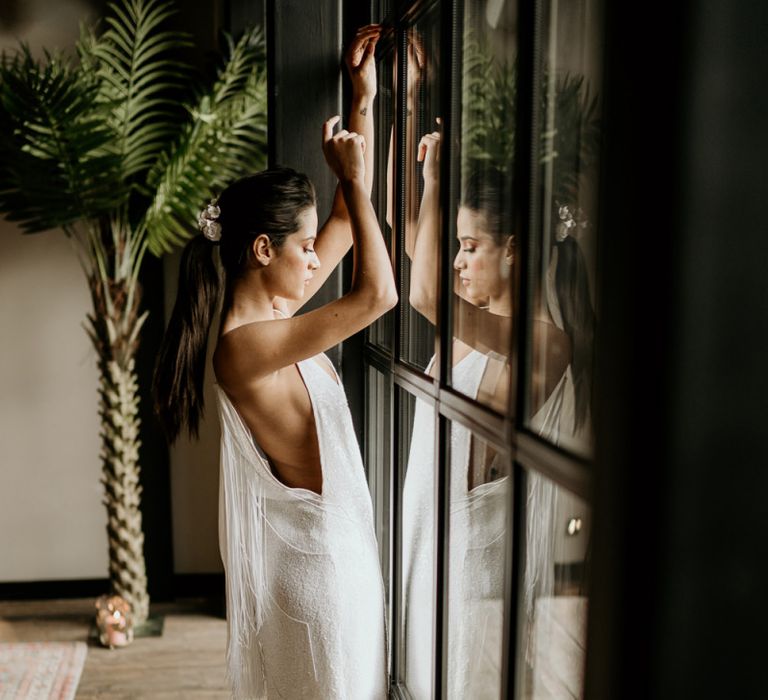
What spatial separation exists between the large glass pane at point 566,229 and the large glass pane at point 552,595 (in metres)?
0.05

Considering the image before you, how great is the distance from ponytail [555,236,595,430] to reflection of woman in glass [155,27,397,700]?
73cm

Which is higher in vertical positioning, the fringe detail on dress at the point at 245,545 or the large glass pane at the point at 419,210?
the large glass pane at the point at 419,210

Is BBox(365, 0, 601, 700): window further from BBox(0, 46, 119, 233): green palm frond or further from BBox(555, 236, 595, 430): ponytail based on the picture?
BBox(0, 46, 119, 233): green palm frond

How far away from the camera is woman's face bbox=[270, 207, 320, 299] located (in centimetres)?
141

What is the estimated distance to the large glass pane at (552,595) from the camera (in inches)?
23.2

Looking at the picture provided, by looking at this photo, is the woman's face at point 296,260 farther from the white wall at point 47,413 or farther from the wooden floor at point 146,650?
the white wall at point 47,413

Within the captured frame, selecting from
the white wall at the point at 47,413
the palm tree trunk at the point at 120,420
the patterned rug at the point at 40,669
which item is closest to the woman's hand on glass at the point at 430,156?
the palm tree trunk at the point at 120,420

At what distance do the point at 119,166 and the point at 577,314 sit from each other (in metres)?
2.54

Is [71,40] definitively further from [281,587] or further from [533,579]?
[533,579]

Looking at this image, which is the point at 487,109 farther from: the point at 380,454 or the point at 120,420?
the point at 120,420

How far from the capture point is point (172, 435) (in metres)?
1.54

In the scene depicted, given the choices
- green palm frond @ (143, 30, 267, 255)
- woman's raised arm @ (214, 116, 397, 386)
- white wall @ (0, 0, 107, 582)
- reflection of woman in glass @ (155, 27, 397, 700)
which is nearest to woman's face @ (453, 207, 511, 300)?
woman's raised arm @ (214, 116, 397, 386)

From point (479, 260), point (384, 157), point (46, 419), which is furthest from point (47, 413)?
point (479, 260)

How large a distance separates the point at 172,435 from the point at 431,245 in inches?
27.6
